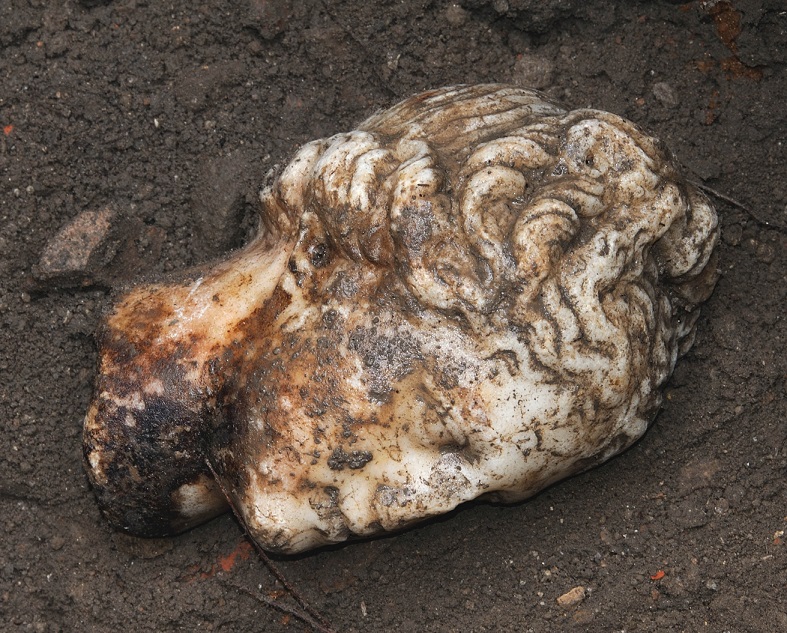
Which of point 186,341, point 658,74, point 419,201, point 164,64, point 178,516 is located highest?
point 164,64

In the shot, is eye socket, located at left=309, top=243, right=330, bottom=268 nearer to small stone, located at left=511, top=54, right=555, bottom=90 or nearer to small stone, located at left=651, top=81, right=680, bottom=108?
small stone, located at left=511, top=54, right=555, bottom=90

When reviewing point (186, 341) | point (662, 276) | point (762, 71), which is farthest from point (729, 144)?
point (186, 341)

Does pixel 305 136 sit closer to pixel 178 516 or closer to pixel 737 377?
pixel 178 516

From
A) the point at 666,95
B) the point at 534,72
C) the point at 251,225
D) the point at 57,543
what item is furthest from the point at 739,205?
the point at 57,543

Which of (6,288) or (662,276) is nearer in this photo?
(662,276)

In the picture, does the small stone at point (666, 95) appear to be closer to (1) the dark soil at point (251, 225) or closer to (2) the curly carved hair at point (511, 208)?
(1) the dark soil at point (251, 225)

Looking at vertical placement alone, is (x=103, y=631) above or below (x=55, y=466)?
below

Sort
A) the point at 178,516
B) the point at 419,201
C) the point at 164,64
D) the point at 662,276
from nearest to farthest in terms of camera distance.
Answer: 1. the point at 419,201
2. the point at 662,276
3. the point at 178,516
4. the point at 164,64

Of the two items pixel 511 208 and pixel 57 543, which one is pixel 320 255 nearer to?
pixel 511 208

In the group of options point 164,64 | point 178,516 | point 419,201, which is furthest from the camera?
point 164,64
